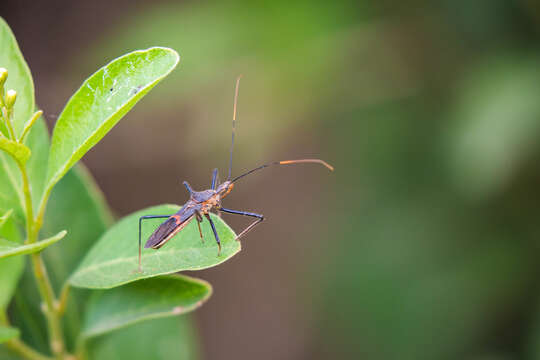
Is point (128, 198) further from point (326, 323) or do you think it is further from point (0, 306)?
point (0, 306)

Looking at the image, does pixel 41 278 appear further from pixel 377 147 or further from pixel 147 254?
pixel 377 147

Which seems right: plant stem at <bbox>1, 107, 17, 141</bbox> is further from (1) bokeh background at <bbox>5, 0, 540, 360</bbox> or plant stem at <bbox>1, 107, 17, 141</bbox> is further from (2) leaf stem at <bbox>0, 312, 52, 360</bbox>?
(1) bokeh background at <bbox>5, 0, 540, 360</bbox>

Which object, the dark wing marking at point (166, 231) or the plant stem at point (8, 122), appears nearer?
the plant stem at point (8, 122)

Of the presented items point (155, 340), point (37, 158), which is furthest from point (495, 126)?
point (37, 158)

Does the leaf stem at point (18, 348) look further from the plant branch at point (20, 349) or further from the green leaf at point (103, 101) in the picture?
the green leaf at point (103, 101)

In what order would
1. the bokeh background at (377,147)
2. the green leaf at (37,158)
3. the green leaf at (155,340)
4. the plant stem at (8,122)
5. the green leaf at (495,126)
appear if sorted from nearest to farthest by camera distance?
the plant stem at (8,122) → the green leaf at (37,158) → the green leaf at (155,340) → the green leaf at (495,126) → the bokeh background at (377,147)

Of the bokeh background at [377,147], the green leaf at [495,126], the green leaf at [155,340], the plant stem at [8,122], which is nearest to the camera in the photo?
the plant stem at [8,122]

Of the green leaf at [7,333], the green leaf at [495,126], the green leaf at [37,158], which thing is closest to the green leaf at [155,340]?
the green leaf at [7,333]

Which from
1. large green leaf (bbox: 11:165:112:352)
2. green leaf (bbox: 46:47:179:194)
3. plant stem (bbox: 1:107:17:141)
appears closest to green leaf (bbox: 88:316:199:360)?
large green leaf (bbox: 11:165:112:352)
